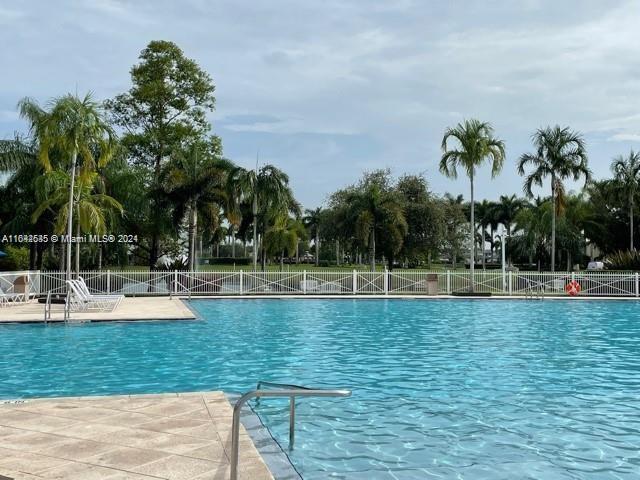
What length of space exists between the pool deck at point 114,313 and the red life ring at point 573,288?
16.5 meters

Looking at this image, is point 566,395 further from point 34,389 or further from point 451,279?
point 451,279

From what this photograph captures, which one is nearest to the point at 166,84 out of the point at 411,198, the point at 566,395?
the point at 411,198

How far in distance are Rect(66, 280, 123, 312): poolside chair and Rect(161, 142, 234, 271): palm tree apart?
1018 cm

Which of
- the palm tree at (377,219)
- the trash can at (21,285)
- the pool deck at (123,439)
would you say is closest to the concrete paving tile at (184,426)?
the pool deck at (123,439)

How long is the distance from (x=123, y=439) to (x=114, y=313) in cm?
A: 1241

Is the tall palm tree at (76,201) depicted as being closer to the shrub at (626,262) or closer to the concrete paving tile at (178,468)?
the concrete paving tile at (178,468)

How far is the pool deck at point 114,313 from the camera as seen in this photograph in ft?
51.6

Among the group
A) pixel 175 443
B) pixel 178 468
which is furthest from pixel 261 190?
pixel 178 468

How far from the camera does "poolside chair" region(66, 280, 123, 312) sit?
56.1ft

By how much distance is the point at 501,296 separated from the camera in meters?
26.3

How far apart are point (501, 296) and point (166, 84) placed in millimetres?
21713

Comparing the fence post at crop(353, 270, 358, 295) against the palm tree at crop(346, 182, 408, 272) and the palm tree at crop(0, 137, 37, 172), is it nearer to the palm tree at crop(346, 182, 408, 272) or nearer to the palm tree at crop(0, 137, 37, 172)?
the palm tree at crop(346, 182, 408, 272)

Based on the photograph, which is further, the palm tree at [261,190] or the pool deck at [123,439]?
the palm tree at [261,190]

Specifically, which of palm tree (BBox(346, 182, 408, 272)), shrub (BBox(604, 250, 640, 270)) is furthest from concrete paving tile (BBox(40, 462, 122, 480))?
shrub (BBox(604, 250, 640, 270))
